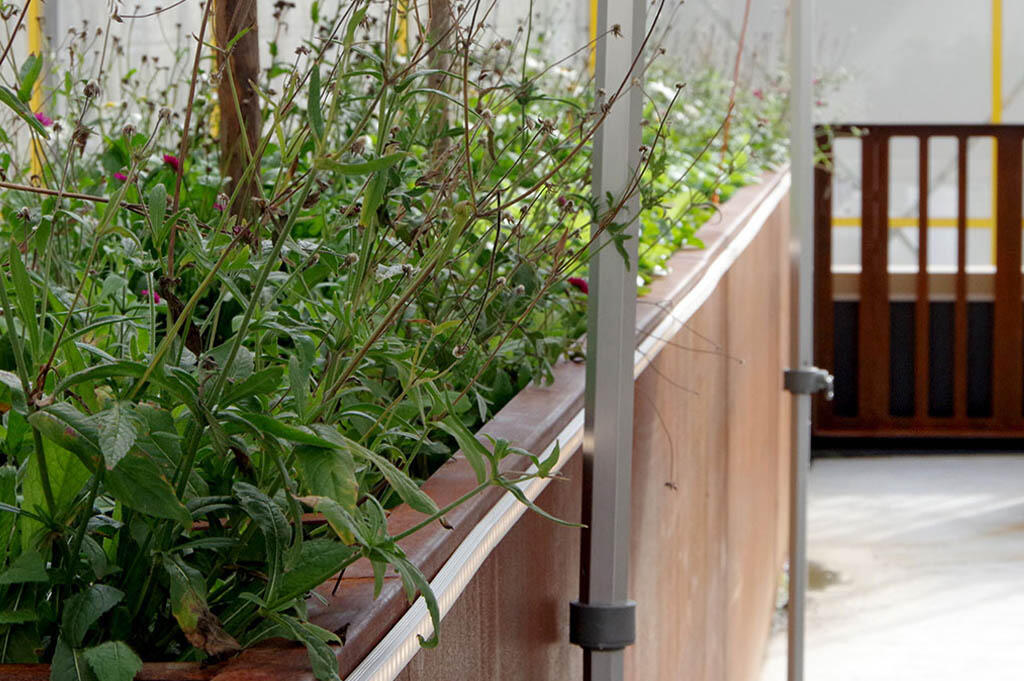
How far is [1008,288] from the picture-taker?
548cm

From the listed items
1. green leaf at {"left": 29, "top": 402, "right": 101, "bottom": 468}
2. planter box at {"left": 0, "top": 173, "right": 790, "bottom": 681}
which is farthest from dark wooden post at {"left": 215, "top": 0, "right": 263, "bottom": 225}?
green leaf at {"left": 29, "top": 402, "right": 101, "bottom": 468}

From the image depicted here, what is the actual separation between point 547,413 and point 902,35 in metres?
7.80

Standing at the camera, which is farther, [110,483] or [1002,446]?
[1002,446]

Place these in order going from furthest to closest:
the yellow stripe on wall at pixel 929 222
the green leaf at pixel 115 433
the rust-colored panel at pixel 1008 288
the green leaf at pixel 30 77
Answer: the yellow stripe on wall at pixel 929 222 → the rust-colored panel at pixel 1008 288 → the green leaf at pixel 30 77 → the green leaf at pixel 115 433

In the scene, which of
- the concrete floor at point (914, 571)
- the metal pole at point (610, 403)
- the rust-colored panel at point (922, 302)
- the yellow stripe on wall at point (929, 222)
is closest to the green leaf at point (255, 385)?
the metal pole at point (610, 403)

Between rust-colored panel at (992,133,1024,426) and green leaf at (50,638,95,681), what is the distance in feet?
17.8

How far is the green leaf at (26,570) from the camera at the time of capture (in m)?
0.58

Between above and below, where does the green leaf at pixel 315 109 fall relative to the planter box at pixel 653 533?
above

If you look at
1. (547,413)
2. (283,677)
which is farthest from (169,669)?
(547,413)

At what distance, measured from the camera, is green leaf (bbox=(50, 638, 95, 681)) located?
55cm

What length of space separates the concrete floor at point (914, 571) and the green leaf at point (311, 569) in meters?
2.80

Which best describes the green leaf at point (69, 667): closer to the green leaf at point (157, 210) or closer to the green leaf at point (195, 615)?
the green leaf at point (195, 615)

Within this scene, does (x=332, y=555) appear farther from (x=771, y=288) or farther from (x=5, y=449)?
(x=771, y=288)

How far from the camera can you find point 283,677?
539 millimetres
